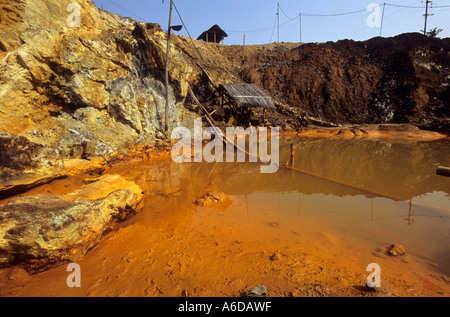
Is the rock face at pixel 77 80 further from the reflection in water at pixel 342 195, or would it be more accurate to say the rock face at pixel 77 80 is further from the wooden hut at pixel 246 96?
the wooden hut at pixel 246 96

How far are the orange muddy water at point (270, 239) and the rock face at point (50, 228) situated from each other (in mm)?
181

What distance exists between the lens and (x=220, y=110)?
18.1 metres

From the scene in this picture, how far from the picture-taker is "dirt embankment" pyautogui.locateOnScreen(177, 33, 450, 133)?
1861 cm

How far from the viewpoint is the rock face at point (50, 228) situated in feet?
10.0

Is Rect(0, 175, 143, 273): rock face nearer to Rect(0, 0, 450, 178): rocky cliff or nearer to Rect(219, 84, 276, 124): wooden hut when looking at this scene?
Rect(0, 0, 450, 178): rocky cliff

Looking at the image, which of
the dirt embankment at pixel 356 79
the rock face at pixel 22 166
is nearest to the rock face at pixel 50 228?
the rock face at pixel 22 166

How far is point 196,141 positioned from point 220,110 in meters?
6.17

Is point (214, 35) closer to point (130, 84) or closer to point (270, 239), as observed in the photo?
point (130, 84)

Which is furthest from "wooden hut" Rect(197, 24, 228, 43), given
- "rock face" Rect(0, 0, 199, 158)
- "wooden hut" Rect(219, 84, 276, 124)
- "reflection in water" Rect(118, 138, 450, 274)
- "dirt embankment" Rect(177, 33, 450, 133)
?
"reflection in water" Rect(118, 138, 450, 274)

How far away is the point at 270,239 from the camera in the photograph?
4.22 meters

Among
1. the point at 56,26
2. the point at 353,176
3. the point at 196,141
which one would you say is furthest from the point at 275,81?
the point at 56,26

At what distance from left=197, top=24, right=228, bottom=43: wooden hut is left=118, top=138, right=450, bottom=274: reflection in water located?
91.4ft
